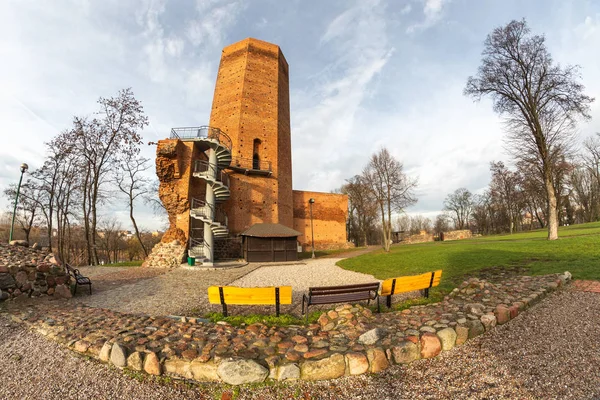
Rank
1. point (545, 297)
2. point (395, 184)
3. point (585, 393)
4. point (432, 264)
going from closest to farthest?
point (585, 393), point (545, 297), point (432, 264), point (395, 184)

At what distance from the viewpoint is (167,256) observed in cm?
1578

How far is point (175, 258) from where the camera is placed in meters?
15.8

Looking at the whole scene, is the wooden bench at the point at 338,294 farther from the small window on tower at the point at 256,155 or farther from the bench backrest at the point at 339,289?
the small window on tower at the point at 256,155

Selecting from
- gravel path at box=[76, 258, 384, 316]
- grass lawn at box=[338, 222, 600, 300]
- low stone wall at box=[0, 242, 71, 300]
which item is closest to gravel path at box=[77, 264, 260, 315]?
gravel path at box=[76, 258, 384, 316]

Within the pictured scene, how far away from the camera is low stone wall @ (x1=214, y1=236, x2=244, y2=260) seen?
20.2 m

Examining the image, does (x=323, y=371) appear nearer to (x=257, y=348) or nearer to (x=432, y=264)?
(x=257, y=348)

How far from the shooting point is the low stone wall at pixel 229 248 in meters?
20.2

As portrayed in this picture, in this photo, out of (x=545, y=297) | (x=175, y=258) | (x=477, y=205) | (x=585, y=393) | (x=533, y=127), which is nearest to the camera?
(x=585, y=393)

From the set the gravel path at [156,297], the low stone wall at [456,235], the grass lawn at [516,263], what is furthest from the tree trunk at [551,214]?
the low stone wall at [456,235]

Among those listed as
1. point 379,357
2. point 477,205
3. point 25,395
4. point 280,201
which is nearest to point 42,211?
point 280,201

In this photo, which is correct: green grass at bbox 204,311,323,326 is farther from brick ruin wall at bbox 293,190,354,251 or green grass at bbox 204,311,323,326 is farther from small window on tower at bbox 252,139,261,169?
brick ruin wall at bbox 293,190,354,251

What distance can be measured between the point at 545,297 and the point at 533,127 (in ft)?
41.9

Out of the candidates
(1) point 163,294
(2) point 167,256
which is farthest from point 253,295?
(2) point 167,256

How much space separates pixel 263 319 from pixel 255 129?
2034 centimetres
